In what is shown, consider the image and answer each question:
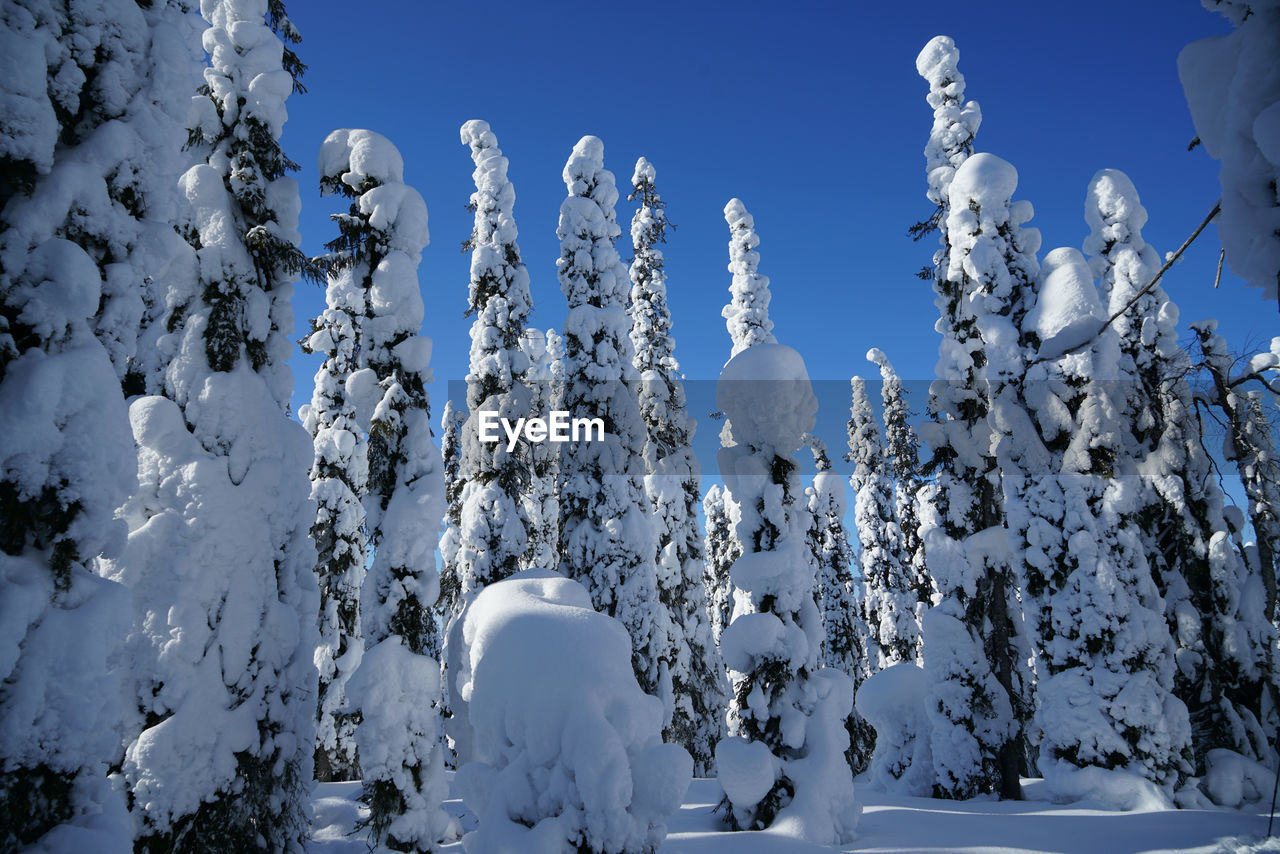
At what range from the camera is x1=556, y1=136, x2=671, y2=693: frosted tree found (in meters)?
15.4

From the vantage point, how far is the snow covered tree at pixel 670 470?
21141 millimetres

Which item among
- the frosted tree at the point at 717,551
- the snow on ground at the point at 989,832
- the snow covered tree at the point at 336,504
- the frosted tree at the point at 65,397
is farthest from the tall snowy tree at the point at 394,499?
the frosted tree at the point at 717,551

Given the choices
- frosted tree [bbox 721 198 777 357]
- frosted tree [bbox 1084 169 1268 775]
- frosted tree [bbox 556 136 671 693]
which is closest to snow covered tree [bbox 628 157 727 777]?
frosted tree [bbox 721 198 777 357]

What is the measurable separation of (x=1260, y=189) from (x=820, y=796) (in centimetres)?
807

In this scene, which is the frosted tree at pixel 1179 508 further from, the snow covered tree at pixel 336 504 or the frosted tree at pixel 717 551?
the frosted tree at pixel 717 551

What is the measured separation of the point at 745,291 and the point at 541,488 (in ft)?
30.4

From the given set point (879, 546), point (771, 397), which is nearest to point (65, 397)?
point (771, 397)

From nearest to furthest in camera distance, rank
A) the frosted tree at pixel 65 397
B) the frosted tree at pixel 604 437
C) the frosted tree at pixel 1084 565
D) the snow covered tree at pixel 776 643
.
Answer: the frosted tree at pixel 65 397
the snow covered tree at pixel 776 643
the frosted tree at pixel 1084 565
the frosted tree at pixel 604 437

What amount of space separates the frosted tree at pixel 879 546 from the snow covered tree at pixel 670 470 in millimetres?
8896

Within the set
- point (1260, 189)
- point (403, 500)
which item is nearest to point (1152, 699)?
point (1260, 189)

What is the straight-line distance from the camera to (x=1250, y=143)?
2986mm

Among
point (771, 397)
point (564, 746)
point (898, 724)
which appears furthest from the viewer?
point (898, 724)

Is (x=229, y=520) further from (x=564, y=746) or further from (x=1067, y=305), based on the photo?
(x=1067, y=305)

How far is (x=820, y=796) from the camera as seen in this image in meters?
8.59
